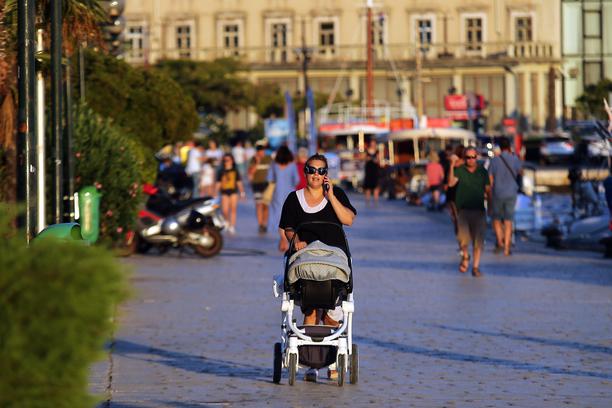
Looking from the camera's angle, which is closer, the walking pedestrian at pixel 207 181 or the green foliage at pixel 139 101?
the green foliage at pixel 139 101

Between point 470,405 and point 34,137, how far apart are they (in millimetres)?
4498

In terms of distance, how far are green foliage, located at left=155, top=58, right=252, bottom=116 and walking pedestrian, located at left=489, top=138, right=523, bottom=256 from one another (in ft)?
201

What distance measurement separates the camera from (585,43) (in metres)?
105

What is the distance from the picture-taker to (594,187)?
29.8 metres

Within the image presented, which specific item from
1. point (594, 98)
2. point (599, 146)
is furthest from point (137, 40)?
point (599, 146)

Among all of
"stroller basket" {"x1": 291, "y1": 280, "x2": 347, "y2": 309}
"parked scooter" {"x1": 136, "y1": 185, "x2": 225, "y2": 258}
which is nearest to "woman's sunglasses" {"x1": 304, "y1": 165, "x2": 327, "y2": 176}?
"stroller basket" {"x1": 291, "y1": 280, "x2": 347, "y2": 309}

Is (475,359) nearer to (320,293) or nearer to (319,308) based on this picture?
(319,308)

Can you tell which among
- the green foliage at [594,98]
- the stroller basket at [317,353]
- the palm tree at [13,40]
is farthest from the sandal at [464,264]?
the green foliage at [594,98]

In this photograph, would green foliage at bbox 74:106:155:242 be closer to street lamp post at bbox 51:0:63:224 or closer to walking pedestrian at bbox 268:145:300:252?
street lamp post at bbox 51:0:63:224

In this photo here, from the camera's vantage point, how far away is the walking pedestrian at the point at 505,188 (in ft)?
79.1

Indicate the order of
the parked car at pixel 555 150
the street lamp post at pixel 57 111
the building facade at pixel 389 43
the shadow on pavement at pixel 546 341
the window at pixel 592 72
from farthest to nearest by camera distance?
the window at pixel 592 72, the building facade at pixel 389 43, the parked car at pixel 555 150, the street lamp post at pixel 57 111, the shadow on pavement at pixel 546 341

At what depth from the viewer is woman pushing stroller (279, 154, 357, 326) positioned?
11.3 m

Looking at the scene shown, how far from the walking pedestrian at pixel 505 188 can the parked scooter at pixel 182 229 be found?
410 cm

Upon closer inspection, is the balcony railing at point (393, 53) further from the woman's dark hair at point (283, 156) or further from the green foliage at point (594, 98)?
the woman's dark hair at point (283, 156)
